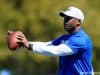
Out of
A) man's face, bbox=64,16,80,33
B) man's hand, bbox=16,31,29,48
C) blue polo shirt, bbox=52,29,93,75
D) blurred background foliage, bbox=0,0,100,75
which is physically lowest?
blurred background foliage, bbox=0,0,100,75

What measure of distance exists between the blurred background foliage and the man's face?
1909 cm

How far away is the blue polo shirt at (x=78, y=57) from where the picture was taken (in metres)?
9.58

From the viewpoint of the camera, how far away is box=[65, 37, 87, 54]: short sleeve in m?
→ 9.48

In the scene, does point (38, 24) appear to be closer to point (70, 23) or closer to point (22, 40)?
point (70, 23)

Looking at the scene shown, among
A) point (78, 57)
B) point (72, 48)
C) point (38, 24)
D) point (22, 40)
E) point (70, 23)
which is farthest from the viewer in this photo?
point (38, 24)

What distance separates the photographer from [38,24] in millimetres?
30094

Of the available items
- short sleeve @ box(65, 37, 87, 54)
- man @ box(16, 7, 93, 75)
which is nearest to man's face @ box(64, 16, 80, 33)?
man @ box(16, 7, 93, 75)

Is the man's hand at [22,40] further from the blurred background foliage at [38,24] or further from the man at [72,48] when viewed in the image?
the blurred background foliage at [38,24]

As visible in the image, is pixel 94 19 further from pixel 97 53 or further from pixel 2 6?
pixel 2 6

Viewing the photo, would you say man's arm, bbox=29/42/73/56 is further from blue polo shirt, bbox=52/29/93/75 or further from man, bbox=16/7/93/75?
blue polo shirt, bbox=52/29/93/75

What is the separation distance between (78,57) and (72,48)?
31cm

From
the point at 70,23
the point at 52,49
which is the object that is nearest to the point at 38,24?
the point at 70,23

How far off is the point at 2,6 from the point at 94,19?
4135mm

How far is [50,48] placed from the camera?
9.37m
